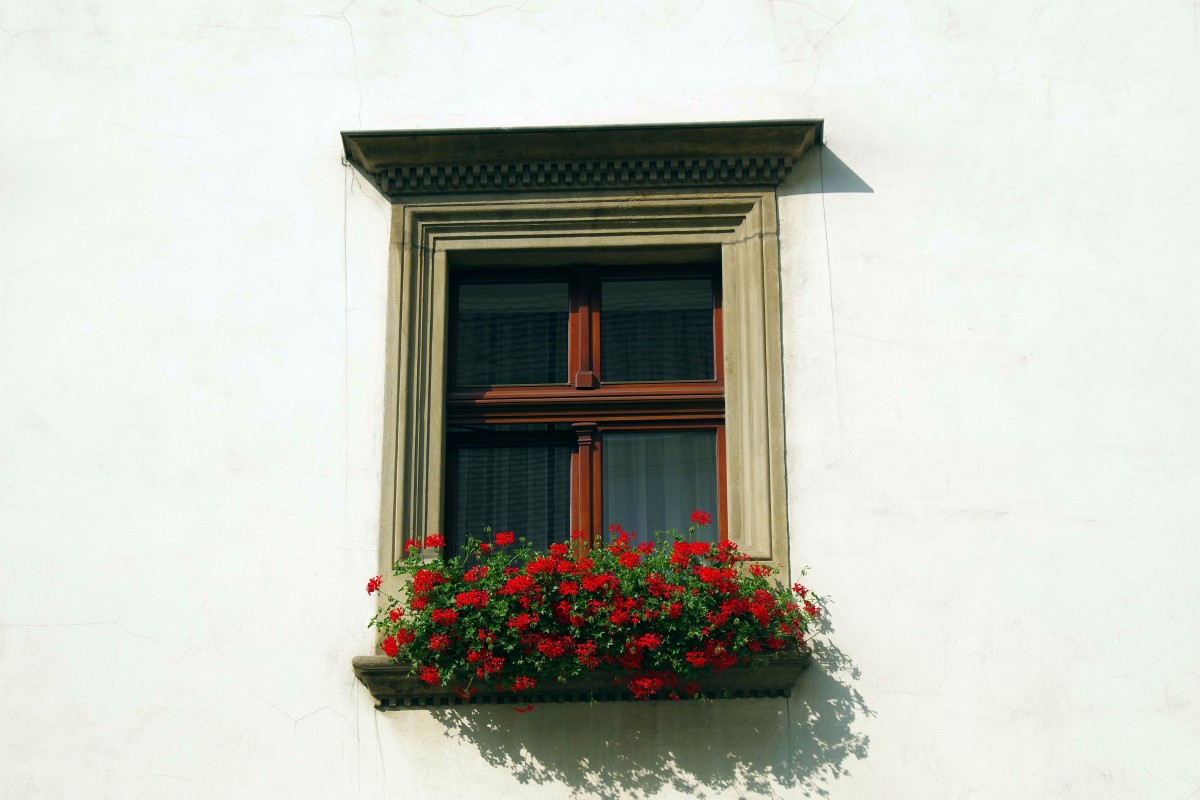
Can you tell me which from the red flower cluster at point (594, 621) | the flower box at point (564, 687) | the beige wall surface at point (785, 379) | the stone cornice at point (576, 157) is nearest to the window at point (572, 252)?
the stone cornice at point (576, 157)

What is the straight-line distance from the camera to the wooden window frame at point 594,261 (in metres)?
5.33

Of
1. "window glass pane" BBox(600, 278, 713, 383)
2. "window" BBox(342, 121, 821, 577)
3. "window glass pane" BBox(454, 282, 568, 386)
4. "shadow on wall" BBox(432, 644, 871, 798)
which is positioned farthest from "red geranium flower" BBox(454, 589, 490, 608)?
"window glass pane" BBox(600, 278, 713, 383)

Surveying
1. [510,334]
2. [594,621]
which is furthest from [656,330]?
[594,621]

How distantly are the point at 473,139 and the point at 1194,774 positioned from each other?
11.6 feet

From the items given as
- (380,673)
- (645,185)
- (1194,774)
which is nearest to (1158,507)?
(1194,774)

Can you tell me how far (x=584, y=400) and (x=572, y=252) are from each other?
60cm

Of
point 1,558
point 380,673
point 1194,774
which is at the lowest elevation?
point 1194,774

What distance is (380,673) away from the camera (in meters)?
5.05

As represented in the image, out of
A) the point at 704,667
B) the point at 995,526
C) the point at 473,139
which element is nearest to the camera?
the point at 704,667

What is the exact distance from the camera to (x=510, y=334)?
5.79m

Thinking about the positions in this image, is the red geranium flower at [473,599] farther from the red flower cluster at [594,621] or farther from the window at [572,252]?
the window at [572,252]

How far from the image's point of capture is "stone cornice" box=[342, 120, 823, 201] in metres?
5.63

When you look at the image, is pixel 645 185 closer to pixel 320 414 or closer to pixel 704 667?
pixel 320 414

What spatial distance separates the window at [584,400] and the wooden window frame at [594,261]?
0.12 m
